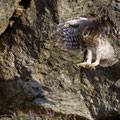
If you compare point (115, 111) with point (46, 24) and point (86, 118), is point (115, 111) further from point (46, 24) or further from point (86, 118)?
point (46, 24)

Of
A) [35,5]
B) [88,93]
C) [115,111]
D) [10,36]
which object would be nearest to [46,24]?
[35,5]

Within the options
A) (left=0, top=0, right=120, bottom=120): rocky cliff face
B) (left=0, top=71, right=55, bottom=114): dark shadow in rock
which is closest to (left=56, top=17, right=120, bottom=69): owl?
(left=0, top=0, right=120, bottom=120): rocky cliff face

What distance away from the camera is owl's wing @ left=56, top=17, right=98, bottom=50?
5.37 meters

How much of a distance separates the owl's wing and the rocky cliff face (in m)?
1.01

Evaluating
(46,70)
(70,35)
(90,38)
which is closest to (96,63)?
(90,38)

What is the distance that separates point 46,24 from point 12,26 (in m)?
0.90

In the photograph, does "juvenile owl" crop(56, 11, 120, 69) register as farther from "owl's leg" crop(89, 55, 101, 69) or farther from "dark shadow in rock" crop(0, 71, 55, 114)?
"dark shadow in rock" crop(0, 71, 55, 114)

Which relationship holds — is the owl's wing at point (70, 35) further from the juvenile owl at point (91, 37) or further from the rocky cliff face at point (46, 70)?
the rocky cliff face at point (46, 70)

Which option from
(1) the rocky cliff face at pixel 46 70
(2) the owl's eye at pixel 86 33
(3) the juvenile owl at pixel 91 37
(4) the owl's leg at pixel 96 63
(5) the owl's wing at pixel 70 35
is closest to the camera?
(3) the juvenile owl at pixel 91 37

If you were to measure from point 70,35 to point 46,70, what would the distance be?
174 cm

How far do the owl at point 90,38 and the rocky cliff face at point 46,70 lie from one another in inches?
39.4

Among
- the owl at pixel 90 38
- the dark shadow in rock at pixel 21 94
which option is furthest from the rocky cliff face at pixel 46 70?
the owl at pixel 90 38

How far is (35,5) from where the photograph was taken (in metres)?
6.93

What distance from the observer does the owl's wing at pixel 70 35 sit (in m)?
5.37
